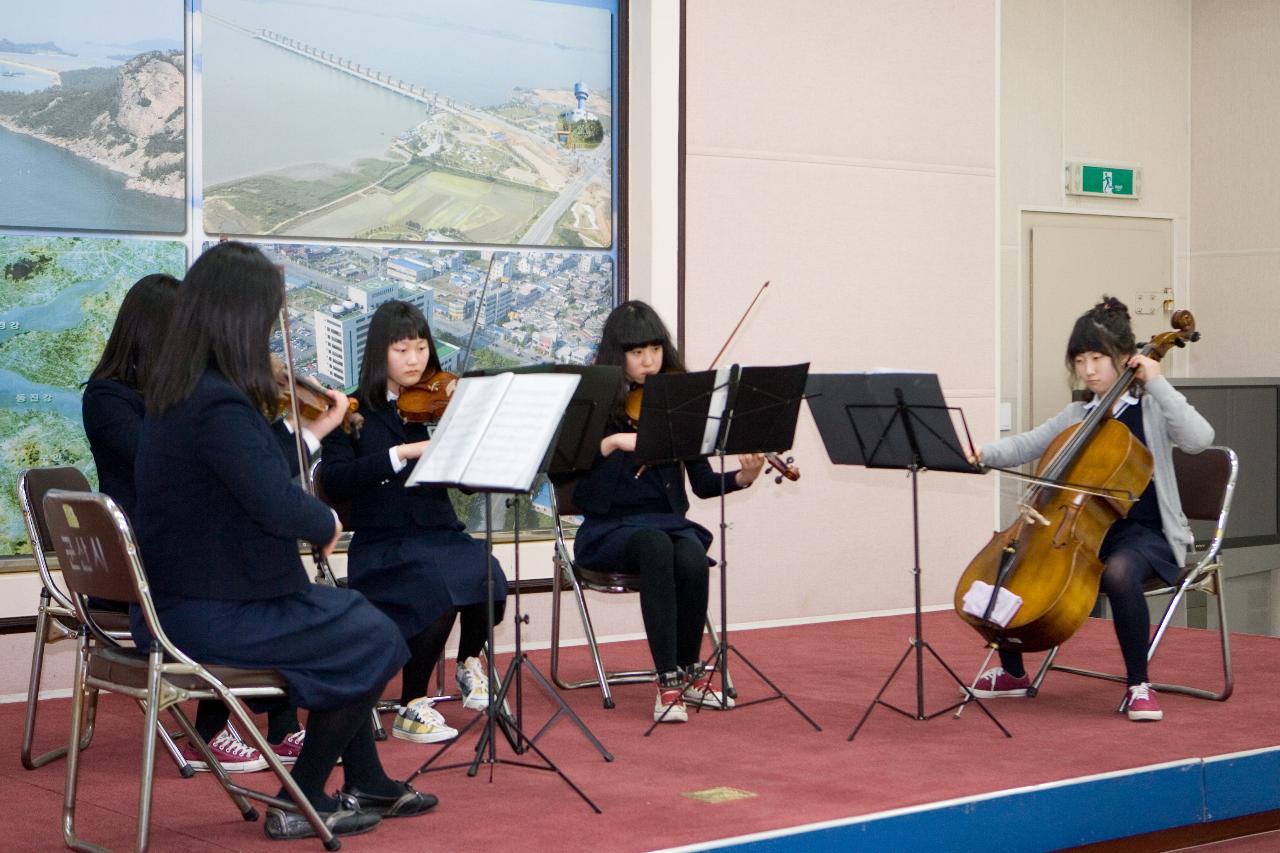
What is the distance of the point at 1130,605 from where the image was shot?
3.72 meters

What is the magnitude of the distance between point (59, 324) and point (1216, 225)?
5.57 meters

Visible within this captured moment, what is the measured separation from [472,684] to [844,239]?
8.34ft

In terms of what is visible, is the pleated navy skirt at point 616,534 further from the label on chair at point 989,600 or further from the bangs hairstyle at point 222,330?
the bangs hairstyle at point 222,330

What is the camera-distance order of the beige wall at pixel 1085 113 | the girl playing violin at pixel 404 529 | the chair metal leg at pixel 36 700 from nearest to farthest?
1. the chair metal leg at pixel 36 700
2. the girl playing violin at pixel 404 529
3. the beige wall at pixel 1085 113

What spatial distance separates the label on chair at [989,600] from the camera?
355 cm

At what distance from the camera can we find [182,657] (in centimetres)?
244

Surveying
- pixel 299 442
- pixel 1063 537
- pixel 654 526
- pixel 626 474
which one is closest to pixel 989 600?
pixel 1063 537

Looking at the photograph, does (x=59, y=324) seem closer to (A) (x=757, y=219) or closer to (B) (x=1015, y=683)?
(A) (x=757, y=219)

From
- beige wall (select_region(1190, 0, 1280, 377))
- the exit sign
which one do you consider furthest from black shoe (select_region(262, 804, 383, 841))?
beige wall (select_region(1190, 0, 1280, 377))

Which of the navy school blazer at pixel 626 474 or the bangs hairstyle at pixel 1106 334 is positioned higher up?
the bangs hairstyle at pixel 1106 334

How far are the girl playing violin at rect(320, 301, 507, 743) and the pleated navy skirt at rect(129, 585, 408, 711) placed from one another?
824 mm

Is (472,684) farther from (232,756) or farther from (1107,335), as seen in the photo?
(1107,335)

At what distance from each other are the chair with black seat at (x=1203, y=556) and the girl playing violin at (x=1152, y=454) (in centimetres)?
6

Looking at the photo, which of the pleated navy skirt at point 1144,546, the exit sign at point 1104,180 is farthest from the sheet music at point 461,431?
the exit sign at point 1104,180
